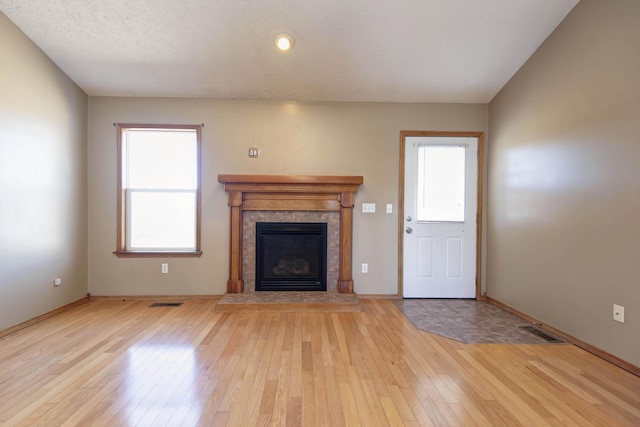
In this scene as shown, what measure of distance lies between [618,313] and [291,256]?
3.09 m

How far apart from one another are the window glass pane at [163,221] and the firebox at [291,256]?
90cm

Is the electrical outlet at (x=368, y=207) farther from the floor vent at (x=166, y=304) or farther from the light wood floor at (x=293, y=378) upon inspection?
the floor vent at (x=166, y=304)

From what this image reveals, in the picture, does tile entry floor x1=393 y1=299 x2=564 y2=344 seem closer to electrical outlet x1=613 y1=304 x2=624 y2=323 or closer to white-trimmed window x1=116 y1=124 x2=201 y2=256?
electrical outlet x1=613 y1=304 x2=624 y2=323

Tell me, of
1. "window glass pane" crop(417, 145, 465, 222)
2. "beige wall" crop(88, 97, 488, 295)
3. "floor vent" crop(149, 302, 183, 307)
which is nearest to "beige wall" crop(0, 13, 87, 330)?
"beige wall" crop(88, 97, 488, 295)

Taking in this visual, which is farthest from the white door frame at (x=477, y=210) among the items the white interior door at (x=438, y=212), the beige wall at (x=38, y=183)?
the beige wall at (x=38, y=183)

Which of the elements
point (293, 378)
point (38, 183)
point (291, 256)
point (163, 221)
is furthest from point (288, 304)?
point (38, 183)

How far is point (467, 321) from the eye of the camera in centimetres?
311

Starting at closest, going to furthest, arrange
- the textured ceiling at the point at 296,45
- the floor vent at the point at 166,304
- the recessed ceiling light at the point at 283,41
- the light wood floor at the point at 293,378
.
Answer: the light wood floor at the point at 293,378, the textured ceiling at the point at 296,45, the recessed ceiling light at the point at 283,41, the floor vent at the point at 166,304

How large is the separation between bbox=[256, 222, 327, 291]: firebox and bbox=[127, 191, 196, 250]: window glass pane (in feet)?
2.96

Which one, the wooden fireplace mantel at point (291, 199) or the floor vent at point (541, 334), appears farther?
the wooden fireplace mantel at point (291, 199)

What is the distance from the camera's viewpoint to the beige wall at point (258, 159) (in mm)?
3752

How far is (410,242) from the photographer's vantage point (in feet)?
12.7

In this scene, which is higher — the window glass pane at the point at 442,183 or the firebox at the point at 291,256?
the window glass pane at the point at 442,183

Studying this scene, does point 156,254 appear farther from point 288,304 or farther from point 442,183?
point 442,183
